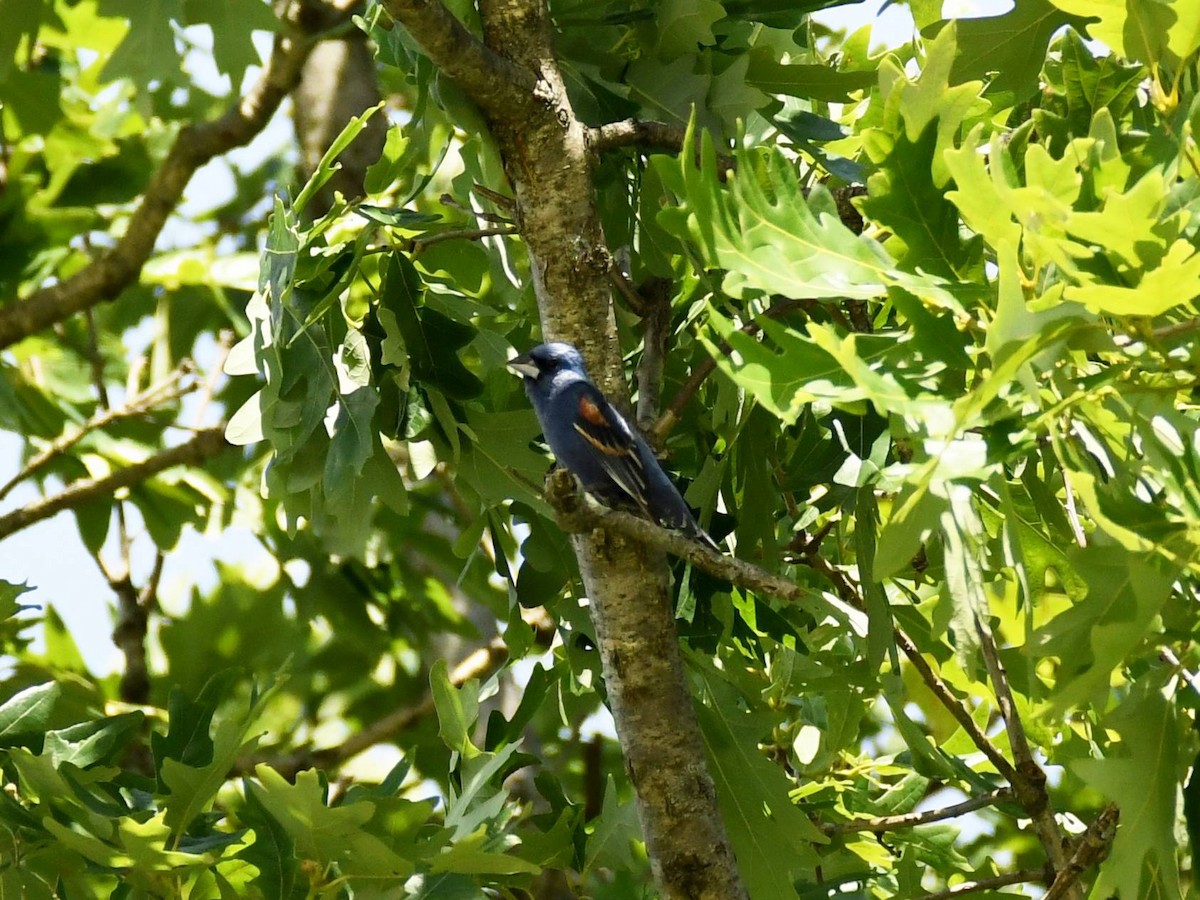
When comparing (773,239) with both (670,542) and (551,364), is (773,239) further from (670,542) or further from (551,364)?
(551,364)

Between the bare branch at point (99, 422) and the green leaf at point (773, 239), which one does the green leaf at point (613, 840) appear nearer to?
the green leaf at point (773, 239)

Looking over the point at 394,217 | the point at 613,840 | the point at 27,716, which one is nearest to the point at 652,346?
the point at 394,217

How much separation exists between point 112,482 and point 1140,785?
12.5 ft

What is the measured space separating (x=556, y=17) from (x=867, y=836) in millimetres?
1943

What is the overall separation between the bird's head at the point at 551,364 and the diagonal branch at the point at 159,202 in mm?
2698

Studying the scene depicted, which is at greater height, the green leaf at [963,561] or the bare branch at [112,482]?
the bare branch at [112,482]

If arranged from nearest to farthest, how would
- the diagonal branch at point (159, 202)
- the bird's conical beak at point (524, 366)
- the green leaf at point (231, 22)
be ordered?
the bird's conical beak at point (524, 366) → the green leaf at point (231, 22) → the diagonal branch at point (159, 202)

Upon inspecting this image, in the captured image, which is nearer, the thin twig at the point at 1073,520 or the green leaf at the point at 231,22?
the thin twig at the point at 1073,520

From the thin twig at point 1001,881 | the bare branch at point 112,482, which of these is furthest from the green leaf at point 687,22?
the bare branch at point 112,482

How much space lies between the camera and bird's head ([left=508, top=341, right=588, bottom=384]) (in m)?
2.54

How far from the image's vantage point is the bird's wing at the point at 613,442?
2.51 m

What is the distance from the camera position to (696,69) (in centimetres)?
273

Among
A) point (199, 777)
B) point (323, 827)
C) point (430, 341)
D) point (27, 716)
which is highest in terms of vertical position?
point (430, 341)

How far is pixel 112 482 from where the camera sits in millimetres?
4898
